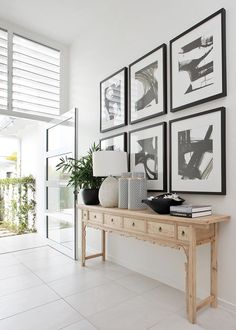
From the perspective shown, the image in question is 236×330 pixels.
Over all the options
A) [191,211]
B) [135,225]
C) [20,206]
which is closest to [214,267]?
[191,211]

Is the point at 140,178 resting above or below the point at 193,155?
below

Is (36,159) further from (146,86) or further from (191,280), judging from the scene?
(191,280)

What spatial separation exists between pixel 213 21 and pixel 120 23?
1.41 metres

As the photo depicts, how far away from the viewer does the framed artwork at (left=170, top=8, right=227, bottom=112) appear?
2.07 metres

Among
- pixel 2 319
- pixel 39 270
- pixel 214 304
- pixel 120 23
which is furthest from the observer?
pixel 120 23

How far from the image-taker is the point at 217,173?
2.08m

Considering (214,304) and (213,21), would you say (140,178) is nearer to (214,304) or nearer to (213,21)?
(214,304)

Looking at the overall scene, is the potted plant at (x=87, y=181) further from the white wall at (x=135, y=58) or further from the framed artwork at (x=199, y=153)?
the framed artwork at (x=199, y=153)

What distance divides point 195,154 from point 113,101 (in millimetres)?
1419

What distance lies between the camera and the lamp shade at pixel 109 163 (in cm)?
267

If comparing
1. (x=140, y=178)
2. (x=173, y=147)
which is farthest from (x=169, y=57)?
(x=140, y=178)

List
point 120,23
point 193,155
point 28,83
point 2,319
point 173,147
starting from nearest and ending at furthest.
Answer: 1. point 2,319
2. point 193,155
3. point 173,147
4. point 120,23
5. point 28,83

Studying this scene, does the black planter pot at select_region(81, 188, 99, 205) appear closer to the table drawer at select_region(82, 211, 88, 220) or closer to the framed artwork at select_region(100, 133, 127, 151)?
the table drawer at select_region(82, 211, 88, 220)

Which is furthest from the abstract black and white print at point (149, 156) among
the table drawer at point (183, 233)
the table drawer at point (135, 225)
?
the table drawer at point (183, 233)
